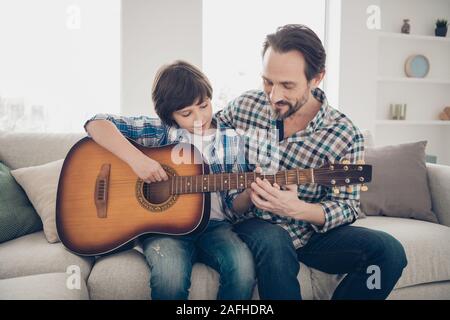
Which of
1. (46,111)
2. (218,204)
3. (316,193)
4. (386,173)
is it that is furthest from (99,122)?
(46,111)

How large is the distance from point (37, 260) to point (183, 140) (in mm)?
627

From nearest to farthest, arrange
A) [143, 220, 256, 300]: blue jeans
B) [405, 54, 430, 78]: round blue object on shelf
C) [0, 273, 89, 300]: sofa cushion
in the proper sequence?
1. [0, 273, 89, 300]: sofa cushion
2. [143, 220, 256, 300]: blue jeans
3. [405, 54, 430, 78]: round blue object on shelf

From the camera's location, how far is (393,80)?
11.1 ft

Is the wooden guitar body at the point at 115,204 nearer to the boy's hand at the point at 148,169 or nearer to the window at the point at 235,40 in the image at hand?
the boy's hand at the point at 148,169

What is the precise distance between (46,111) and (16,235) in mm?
1520

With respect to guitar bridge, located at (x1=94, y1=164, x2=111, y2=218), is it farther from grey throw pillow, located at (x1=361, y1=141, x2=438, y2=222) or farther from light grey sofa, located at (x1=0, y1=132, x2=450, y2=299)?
grey throw pillow, located at (x1=361, y1=141, x2=438, y2=222)

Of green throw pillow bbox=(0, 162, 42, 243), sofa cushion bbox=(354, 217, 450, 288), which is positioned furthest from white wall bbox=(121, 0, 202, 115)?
sofa cushion bbox=(354, 217, 450, 288)

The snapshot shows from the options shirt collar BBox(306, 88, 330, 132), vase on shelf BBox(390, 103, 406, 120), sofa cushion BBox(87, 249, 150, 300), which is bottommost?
sofa cushion BBox(87, 249, 150, 300)

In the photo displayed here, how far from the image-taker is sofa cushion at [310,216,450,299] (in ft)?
4.45

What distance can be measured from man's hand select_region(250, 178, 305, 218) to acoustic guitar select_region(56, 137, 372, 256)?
0.04 meters

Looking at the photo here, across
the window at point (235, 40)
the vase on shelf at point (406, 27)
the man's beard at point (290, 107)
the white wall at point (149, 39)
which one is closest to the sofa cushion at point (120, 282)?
the man's beard at point (290, 107)

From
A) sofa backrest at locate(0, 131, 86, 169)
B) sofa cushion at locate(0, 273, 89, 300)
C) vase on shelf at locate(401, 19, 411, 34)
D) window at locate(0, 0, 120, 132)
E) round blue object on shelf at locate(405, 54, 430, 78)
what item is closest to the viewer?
sofa cushion at locate(0, 273, 89, 300)

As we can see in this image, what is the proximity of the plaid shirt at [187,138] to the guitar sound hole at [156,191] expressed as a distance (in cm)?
18

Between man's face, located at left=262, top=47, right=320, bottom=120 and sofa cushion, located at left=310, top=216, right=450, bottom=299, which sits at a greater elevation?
man's face, located at left=262, top=47, right=320, bottom=120
